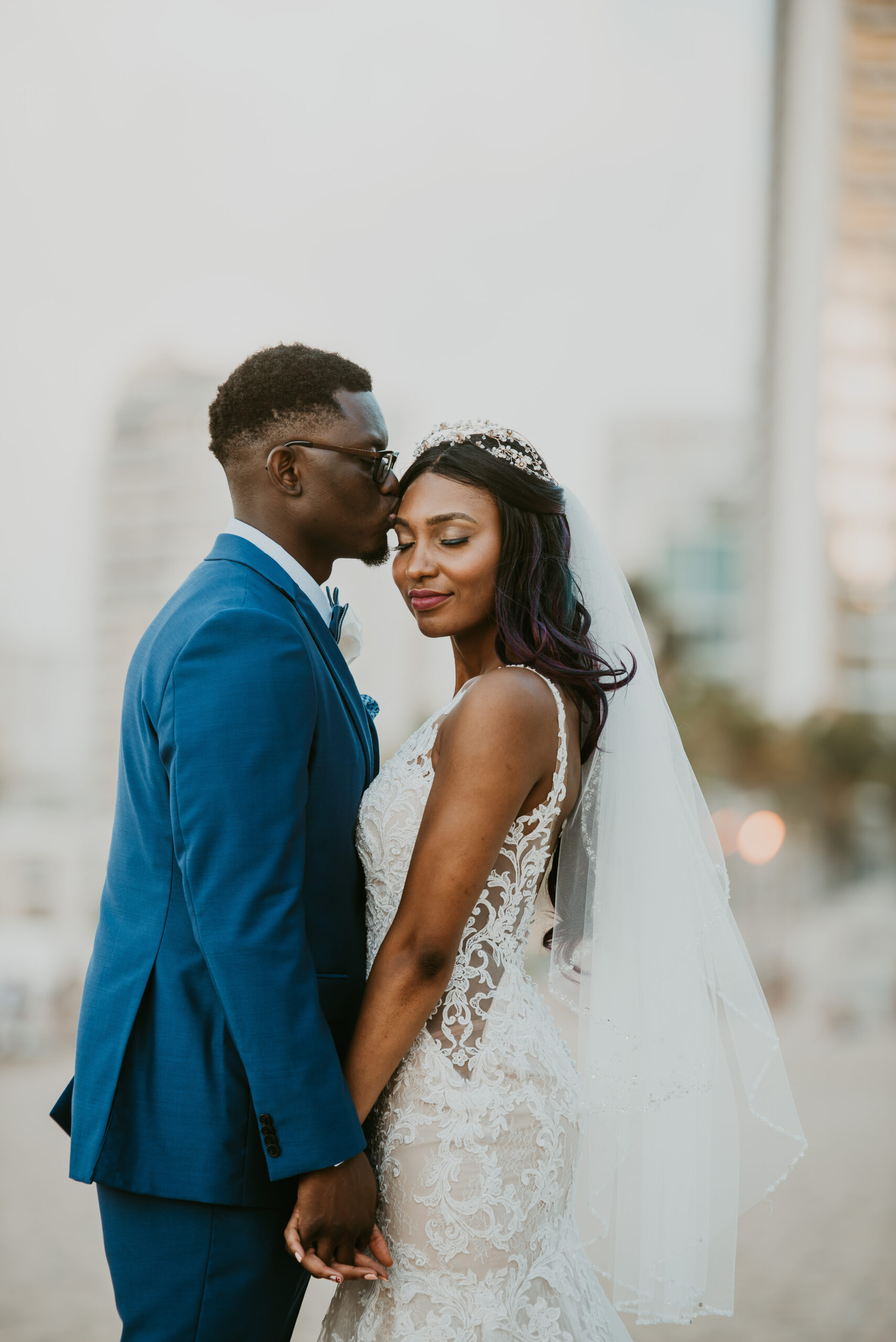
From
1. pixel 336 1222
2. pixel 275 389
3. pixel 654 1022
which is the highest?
pixel 275 389

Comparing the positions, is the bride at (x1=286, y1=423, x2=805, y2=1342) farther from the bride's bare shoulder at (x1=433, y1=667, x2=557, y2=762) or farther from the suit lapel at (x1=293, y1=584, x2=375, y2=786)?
the suit lapel at (x1=293, y1=584, x2=375, y2=786)

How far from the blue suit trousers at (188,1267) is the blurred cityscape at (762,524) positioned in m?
41.7

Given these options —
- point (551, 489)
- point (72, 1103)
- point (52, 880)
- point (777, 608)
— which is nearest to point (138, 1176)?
point (72, 1103)

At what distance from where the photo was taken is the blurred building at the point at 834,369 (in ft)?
240

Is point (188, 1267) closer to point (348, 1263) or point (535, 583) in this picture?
point (348, 1263)

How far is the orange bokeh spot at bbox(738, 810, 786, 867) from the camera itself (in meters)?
23.2

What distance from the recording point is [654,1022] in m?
2.57

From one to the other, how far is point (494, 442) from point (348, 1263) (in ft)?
5.42

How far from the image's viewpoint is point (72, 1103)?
7.46ft

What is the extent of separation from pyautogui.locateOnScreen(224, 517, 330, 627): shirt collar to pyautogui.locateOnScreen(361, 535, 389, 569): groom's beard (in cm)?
19

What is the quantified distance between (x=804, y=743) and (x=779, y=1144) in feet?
121

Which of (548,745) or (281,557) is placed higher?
(281,557)

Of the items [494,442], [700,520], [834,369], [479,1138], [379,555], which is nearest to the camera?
[479,1138]

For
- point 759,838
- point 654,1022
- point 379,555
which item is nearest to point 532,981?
point 654,1022
